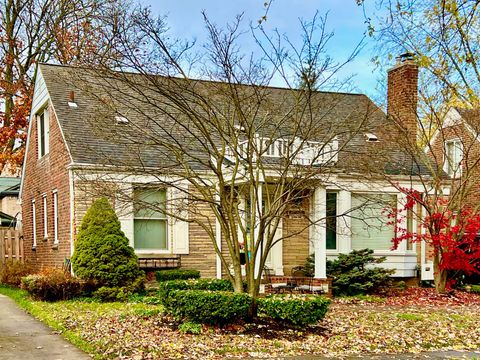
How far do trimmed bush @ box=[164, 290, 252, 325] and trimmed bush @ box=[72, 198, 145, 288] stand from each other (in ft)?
14.7

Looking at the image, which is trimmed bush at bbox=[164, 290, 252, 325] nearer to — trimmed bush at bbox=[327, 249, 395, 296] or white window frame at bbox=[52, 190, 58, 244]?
trimmed bush at bbox=[327, 249, 395, 296]

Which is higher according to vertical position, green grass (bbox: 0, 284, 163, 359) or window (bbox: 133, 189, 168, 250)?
window (bbox: 133, 189, 168, 250)

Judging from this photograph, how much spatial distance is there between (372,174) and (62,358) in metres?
11.5

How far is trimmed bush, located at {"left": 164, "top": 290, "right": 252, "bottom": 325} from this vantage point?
10000mm

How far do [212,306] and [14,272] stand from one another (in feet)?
34.0

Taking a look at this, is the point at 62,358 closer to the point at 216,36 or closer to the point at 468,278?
the point at 216,36

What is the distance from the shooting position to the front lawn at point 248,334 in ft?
29.6

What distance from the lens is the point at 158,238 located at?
16938 mm

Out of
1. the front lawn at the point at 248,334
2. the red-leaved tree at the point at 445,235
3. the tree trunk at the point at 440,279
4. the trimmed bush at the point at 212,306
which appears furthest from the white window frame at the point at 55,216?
the tree trunk at the point at 440,279

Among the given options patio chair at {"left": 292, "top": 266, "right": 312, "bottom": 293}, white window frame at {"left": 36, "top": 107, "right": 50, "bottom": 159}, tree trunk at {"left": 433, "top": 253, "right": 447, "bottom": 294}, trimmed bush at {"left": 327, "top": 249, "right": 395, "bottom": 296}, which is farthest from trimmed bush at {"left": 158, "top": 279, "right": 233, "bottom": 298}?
white window frame at {"left": 36, "top": 107, "right": 50, "bottom": 159}

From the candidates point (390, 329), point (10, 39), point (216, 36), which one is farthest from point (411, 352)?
point (10, 39)

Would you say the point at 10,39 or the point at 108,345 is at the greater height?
the point at 10,39

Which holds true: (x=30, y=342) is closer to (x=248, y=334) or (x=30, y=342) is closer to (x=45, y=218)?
(x=248, y=334)

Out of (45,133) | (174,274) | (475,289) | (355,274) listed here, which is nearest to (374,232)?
(355,274)
